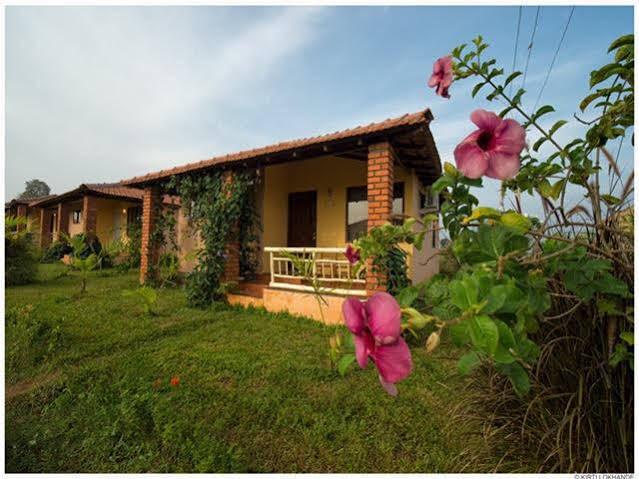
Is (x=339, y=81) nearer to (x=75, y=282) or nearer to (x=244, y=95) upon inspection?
(x=244, y=95)

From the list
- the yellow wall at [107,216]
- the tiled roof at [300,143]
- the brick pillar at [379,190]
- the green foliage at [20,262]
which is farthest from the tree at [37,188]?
the brick pillar at [379,190]

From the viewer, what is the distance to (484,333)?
59 centimetres

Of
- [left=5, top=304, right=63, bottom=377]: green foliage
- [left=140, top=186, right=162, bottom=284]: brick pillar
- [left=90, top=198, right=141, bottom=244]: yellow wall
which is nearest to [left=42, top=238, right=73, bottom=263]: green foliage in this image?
[left=90, top=198, right=141, bottom=244]: yellow wall

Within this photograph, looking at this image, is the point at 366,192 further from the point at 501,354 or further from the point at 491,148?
the point at 501,354

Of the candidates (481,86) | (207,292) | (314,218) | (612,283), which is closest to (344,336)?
(612,283)

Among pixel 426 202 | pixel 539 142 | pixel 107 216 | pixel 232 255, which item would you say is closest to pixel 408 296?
pixel 539 142

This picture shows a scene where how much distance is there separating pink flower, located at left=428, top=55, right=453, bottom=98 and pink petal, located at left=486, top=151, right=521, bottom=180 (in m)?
0.53

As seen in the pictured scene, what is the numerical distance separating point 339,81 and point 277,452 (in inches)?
142

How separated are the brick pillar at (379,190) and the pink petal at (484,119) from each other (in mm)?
3973

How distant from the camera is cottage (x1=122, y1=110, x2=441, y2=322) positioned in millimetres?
Result: 4883

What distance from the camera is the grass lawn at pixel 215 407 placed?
200cm

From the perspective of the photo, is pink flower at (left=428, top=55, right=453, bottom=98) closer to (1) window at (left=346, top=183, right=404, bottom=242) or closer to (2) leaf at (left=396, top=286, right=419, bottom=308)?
(2) leaf at (left=396, top=286, right=419, bottom=308)

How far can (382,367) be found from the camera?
2.07 ft

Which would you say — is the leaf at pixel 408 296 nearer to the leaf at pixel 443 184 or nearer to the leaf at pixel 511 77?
the leaf at pixel 443 184
